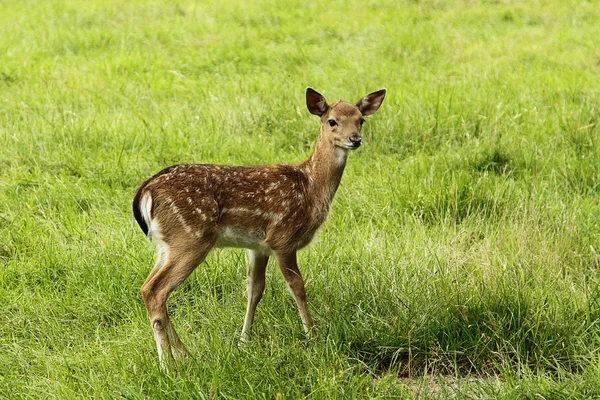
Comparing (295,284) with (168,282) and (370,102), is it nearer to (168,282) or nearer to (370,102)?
(168,282)

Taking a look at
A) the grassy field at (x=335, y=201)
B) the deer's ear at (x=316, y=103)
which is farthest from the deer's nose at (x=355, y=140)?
the grassy field at (x=335, y=201)

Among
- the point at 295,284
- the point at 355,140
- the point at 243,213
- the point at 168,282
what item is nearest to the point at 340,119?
the point at 355,140

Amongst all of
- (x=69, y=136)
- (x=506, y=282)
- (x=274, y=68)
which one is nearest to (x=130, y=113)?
(x=69, y=136)

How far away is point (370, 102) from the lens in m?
5.69

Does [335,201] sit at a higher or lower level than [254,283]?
lower

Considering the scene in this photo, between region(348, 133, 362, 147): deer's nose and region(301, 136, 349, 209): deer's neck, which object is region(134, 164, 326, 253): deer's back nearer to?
region(301, 136, 349, 209): deer's neck

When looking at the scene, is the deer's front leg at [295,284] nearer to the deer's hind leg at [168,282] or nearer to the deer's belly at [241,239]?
the deer's belly at [241,239]

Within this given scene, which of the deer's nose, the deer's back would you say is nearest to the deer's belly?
the deer's back

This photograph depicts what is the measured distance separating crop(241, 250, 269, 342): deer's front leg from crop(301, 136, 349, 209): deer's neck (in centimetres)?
52

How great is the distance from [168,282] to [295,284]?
71 cm

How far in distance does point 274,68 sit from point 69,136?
3.02 m

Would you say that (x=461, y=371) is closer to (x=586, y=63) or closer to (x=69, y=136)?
(x=69, y=136)

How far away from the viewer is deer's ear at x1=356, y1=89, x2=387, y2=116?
18.5 feet

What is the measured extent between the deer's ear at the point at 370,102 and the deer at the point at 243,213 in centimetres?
20
